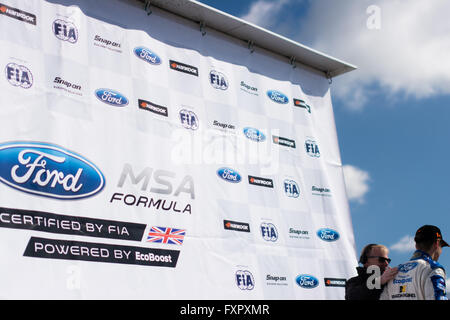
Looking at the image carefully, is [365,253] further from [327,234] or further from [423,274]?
[327,234]

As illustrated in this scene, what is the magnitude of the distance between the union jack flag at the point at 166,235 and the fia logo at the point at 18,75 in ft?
6.28

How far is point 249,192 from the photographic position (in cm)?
630

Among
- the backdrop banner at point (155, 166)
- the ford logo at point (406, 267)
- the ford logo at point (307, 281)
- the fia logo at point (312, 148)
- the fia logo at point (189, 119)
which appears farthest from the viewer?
the fia logo at point (312, 148)

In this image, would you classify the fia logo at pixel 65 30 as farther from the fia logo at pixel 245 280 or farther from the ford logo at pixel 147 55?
the fia logo at pixel 245 280

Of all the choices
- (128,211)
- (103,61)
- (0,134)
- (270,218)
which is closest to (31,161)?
(0,134)

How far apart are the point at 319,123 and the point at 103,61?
11.6 ft

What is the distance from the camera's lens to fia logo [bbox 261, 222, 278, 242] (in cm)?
627

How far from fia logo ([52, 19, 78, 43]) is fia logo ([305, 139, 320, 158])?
11.7ft

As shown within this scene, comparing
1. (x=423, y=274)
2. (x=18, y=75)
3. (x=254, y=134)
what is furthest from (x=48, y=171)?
(x=423, y=274)

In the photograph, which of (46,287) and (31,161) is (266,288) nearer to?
(46,287)

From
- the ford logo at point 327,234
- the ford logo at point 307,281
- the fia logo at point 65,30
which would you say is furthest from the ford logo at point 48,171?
the ford logo at point 327,234

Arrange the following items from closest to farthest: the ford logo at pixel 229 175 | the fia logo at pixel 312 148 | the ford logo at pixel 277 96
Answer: the ford logo at pixel 229 175 → the ford logo at pixel 277 96 → the fia logo at pixel 312 148

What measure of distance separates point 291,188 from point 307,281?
124cm

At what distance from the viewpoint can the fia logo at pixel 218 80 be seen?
644 cm
